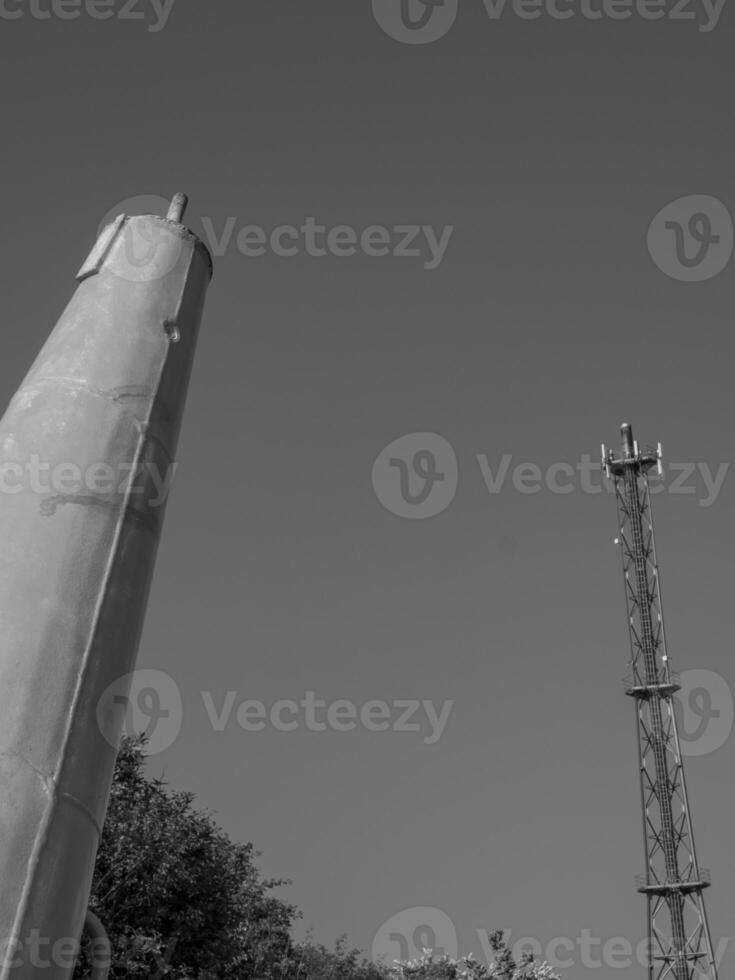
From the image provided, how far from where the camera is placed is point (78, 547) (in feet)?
13.5

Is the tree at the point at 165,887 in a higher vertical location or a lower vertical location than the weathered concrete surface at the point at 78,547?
higher

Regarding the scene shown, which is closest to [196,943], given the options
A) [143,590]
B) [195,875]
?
[195,875]

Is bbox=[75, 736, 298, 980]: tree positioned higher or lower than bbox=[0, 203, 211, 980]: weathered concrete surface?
higher

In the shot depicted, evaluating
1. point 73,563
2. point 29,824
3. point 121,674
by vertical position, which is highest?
point 73,563

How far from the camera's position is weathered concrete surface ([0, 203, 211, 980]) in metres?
3.60

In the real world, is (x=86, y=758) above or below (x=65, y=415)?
below

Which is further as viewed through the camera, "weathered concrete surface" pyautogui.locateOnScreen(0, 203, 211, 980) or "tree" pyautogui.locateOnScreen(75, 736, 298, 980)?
"tree" pyautogui.locateOnScreen(75, 736, 298, 980)

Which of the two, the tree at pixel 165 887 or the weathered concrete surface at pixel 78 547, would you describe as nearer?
the weathered concrete surface at pixel 78 547

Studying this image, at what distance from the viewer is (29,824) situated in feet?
11.8

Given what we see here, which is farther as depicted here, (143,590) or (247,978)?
(247,978)

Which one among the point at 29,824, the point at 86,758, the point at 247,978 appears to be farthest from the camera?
the point at 247,978

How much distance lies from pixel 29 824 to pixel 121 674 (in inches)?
26.3

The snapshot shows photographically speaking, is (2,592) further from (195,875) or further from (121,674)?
(195,875)

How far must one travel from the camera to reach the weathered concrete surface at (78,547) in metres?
3.60
